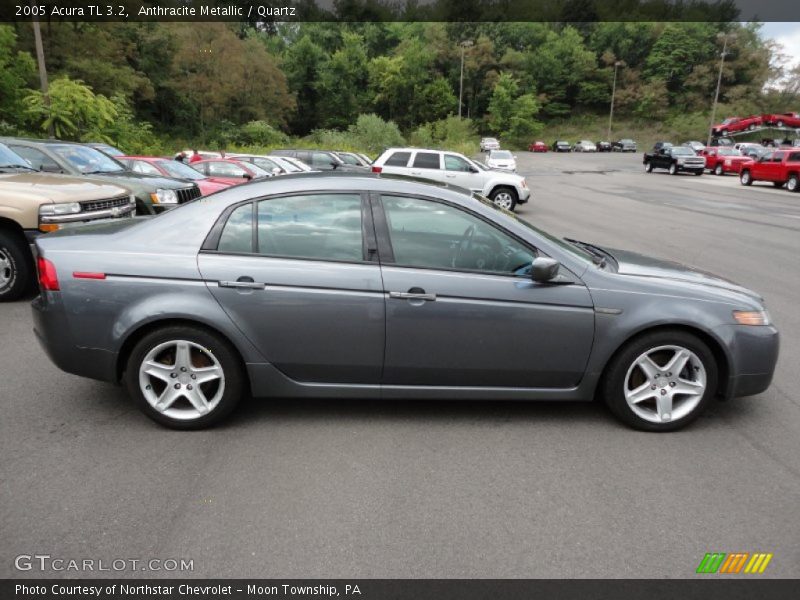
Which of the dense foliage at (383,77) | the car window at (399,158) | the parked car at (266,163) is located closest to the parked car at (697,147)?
the dense foliage at (383,77)

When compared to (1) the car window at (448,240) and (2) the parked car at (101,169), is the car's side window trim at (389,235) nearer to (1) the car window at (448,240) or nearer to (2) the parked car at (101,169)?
(1) the car window at (448,240)

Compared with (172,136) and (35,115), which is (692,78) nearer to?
(172,136)

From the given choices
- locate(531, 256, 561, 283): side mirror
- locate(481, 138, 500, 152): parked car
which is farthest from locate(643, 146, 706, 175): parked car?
locate(531, 256, 561, 283): side mirror

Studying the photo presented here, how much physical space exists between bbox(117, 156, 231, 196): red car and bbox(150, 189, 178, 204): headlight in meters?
2.32

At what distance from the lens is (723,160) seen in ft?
128

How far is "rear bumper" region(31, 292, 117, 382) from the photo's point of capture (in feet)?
12.4

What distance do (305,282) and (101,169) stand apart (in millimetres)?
8745

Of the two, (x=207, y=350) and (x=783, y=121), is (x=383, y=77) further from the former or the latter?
(x=207, y=350)

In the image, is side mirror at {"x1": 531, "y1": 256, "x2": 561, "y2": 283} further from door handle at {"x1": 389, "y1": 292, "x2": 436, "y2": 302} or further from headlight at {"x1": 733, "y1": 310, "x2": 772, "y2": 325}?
headlight at {"x1": 733, "y1": 310, "x2": 772, "y2": 325}

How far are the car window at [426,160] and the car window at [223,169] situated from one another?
17.2 ft

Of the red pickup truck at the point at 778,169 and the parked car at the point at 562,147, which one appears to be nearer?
the red pickup truck at the point at 778,169

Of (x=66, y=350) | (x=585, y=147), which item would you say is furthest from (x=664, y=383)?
(x=585, y=147)

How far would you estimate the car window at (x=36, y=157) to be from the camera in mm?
9234

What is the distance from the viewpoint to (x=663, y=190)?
2766 centimetres
